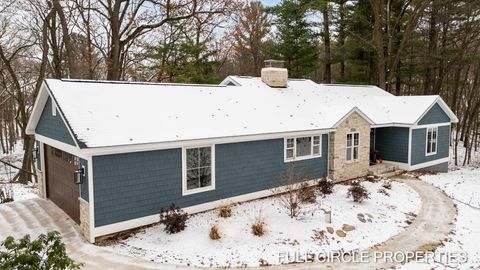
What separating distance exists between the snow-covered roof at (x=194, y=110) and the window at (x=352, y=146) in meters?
1.28

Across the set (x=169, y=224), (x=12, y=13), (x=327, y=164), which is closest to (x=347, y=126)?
(x=327, y=164)

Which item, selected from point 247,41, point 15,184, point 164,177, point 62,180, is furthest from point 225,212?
point 247,41

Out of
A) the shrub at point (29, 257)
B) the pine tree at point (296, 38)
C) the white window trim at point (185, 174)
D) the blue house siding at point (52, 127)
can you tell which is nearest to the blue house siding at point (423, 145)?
Result: the pine tree at point (296, 38)

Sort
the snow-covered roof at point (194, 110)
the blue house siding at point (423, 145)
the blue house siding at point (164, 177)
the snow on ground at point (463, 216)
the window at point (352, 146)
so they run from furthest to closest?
1. the blue house siding at point (423, 145)
2. the window at point (352, 146)
3. the snow-covered roof at point (194, 110)
4. the blue house siding at point (164, 177)
5. the snow on ground at point (463, 216)

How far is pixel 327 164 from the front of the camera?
15.4 meters

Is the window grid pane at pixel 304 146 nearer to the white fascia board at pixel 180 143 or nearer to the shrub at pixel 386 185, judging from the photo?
the white fascia board at pixel 180 143

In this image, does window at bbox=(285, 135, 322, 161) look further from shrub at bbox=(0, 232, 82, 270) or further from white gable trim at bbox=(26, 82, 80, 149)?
shrub at bbox=(0, 232, 82, 270)

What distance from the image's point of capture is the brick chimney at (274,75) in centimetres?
1798

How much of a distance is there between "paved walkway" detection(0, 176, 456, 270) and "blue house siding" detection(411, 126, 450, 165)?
15.2 ft

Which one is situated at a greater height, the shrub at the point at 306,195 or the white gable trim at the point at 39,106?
the white gable trim at the point at 39,106

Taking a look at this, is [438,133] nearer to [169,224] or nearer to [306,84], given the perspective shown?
[306,84]

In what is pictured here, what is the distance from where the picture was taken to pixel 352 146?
16172mm

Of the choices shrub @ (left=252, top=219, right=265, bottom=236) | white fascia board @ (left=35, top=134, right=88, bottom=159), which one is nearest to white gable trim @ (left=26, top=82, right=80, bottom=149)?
white fascia board @ (left=35, top=134, right=88, bottom=159)

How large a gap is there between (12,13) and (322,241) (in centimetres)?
2293
